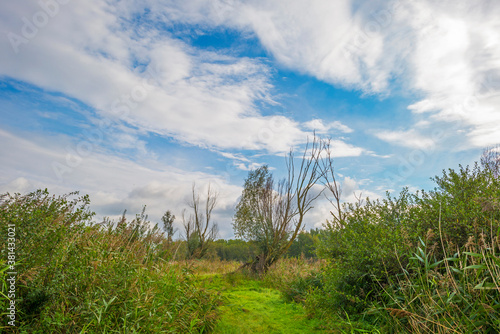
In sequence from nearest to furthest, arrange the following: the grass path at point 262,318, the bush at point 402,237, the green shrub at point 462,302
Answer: the green shrub at point 462,302
the bush at point 402,237
the grass path at point 262,318

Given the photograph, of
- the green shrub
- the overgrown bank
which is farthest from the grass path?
the green shrub

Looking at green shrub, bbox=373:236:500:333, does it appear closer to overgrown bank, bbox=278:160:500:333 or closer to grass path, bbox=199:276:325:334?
overgrown bank, bbox=278:160:500:333

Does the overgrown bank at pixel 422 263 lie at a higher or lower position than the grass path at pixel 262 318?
higher

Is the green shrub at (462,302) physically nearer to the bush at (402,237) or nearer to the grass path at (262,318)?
the bush at (402,237)

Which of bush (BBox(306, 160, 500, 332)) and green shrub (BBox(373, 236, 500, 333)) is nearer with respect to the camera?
green shrub (BBox(373, 236, 500, 333))

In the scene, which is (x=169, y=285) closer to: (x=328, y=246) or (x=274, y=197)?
(x=328, y=246)

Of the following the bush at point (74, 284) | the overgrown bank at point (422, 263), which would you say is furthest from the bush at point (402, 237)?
the bush at point (74, 284)

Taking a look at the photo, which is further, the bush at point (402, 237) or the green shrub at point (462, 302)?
the bush at point (402, 237)

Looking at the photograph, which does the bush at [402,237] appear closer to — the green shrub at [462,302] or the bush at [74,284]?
the green shrub at [462,302]

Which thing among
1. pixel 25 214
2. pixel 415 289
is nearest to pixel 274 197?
pixel 415 289

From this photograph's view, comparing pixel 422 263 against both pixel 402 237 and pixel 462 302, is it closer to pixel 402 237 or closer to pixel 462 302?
pixel 402 237

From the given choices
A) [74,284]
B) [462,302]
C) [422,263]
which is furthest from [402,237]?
[74,284]

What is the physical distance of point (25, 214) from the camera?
2777 mm

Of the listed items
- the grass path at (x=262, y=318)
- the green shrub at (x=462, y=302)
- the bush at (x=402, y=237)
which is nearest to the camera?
the green shrub at (x=462, y=302)
